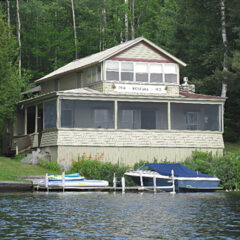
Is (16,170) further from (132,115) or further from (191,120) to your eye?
(191,120)

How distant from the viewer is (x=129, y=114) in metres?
48.3

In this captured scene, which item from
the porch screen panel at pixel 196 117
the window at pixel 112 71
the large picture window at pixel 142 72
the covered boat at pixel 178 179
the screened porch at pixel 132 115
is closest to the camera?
the covered boat at pixel 178 179

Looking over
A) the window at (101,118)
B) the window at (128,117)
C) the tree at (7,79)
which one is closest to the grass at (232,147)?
the window at (128,117)

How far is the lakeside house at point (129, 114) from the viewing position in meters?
45.7

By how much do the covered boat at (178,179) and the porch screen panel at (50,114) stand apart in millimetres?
8819

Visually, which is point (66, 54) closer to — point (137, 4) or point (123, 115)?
point (137, 4)

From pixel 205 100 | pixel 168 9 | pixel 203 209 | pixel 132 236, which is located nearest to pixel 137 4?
pixel 168 9

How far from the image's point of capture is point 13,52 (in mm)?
52656

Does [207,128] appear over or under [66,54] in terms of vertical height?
under

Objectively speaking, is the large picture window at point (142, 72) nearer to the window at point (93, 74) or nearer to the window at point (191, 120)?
the window at point (93, 74)

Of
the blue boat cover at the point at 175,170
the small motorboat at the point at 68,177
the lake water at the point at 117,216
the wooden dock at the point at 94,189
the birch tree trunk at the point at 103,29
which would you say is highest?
the birch tree trunk at the point at 103,29

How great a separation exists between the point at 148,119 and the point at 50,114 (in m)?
7.62

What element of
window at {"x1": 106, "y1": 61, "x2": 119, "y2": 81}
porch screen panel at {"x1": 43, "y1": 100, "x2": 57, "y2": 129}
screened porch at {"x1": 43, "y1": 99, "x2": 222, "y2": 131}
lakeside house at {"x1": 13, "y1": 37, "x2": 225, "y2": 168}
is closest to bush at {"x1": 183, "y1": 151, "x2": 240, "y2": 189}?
lakeside house at {"x1": 13, "y1": 37, "x2": 225, "y2": 168}

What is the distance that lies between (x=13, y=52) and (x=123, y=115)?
11.7m
